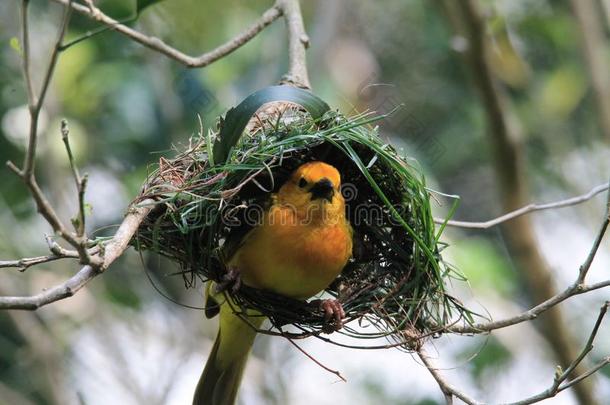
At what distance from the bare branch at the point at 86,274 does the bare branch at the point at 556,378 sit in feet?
4.18

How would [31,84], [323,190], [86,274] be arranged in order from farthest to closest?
[323,190] < [86,274] < [31,84]

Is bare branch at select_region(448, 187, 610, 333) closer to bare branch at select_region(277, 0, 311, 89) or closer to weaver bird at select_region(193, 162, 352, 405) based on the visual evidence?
weaver bird at select_region(193, 162, 352, 405)

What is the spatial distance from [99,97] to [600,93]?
414cm

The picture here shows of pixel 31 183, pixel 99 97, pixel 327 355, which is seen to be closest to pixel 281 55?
pixel 99 97

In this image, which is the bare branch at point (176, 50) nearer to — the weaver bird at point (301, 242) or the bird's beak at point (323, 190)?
the weaver bird at point (301, 242)

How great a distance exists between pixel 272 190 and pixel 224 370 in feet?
3.44

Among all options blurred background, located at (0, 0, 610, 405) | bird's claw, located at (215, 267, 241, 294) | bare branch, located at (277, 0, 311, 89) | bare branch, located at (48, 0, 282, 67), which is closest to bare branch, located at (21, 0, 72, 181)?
bare branch, located at (48, 0, 282, 67)

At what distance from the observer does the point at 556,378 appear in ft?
9.23

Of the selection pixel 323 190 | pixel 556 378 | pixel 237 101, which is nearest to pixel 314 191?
pixel 323 190

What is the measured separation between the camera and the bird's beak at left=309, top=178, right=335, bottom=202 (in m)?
3.42

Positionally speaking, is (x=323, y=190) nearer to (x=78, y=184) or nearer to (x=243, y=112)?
(x=243, y=112)

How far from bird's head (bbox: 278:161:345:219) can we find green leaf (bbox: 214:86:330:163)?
267 mm

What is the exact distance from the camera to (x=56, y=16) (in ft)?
22.9

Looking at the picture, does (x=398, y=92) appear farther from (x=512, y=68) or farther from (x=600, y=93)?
(x=600, y=93)
